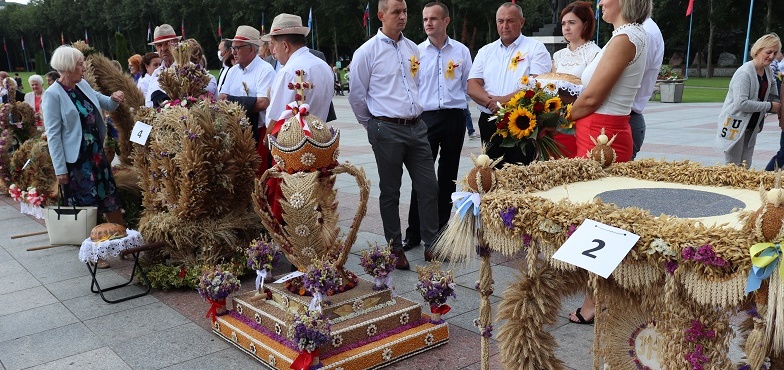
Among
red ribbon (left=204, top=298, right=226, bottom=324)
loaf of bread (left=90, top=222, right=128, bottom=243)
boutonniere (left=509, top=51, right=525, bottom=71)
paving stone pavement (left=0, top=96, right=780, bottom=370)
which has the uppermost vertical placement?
boutonniere (left=509, top=51, right=525, bottom=71)

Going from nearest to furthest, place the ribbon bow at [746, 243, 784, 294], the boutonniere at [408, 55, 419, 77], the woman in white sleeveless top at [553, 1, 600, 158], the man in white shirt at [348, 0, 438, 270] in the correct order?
the ribbon bow at [746, 243, 784, 294] < the woman in white sleeveless top at [553, 1, 600, 158] < the man in white shirt at [348, 0, 438, 270] < the boutonniere at [408, 55, 419, 77]

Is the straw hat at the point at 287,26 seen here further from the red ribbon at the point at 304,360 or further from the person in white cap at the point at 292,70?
the red ribbon at the point at 304,360

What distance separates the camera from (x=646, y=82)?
3.96 meters

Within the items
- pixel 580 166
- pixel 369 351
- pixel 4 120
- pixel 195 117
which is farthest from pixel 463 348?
pixel 4 120

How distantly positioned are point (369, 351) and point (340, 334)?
18 centimetres

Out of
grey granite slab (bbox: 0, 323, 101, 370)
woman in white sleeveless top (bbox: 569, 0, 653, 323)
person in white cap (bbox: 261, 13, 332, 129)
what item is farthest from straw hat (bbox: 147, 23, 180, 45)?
woman in white sleeveless top (bbox: 569, 0, 653, 323)

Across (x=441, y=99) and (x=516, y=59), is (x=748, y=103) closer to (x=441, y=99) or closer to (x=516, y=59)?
(x=516, y=59)

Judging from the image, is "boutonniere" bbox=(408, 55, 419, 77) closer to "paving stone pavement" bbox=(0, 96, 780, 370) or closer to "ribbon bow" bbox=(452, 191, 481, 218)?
"paving stone pavement" bbox=(0, 96, 780, 370)

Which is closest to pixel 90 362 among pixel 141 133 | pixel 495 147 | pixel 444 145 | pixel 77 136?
pixel 141 133

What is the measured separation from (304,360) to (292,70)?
2066 mm

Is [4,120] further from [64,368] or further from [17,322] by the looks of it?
[64,368]

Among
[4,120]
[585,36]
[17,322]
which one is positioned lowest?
[17,322]

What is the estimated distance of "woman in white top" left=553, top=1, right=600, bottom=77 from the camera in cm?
457

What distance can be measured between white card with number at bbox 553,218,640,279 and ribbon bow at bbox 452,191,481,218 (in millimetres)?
413
